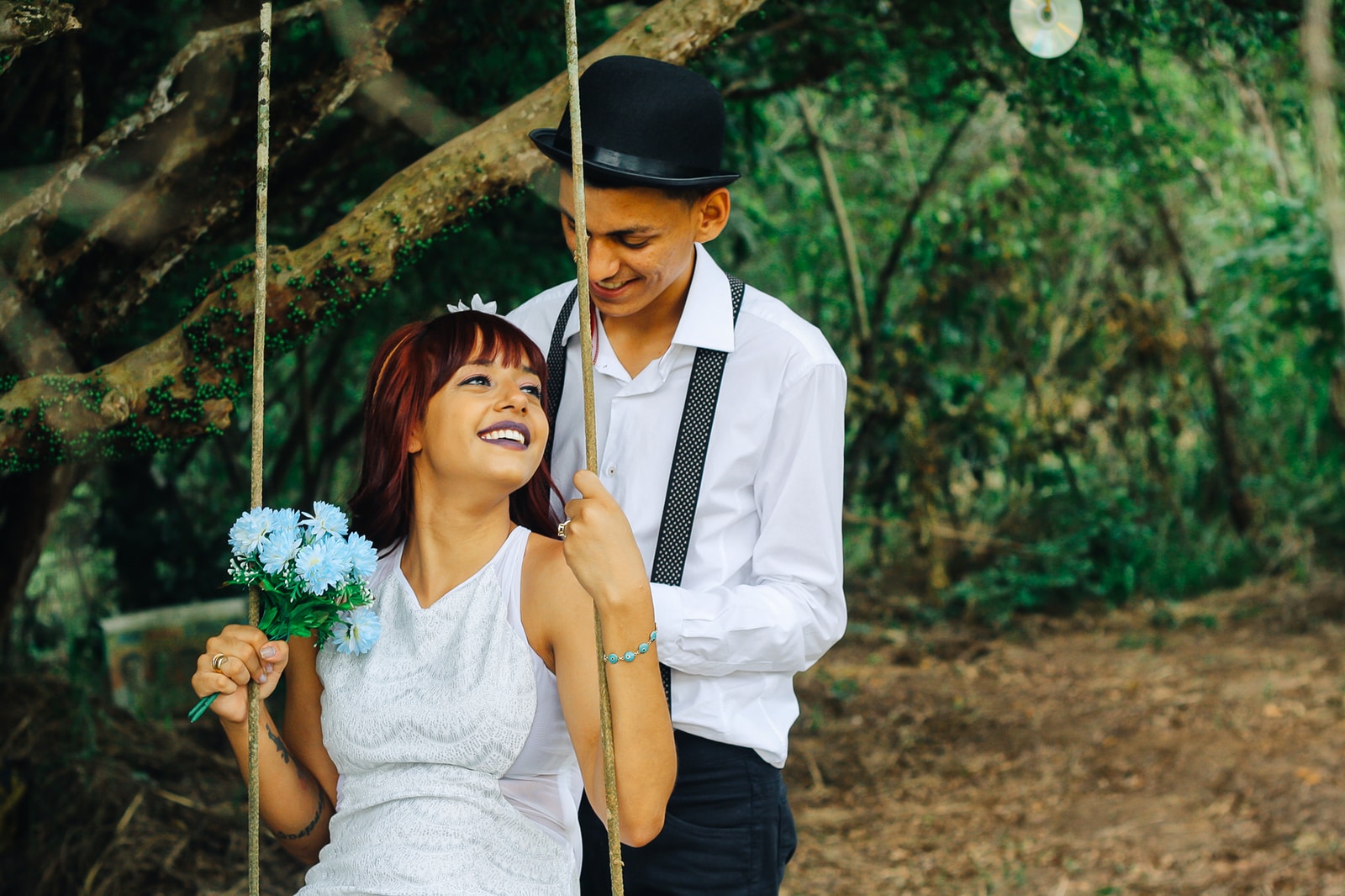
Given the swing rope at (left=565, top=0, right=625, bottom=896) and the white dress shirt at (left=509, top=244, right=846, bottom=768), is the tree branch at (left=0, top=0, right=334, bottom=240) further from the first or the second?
the swing rope at (left=565, top=0, right=625, bottom=896)

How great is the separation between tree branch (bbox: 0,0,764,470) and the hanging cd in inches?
52.9

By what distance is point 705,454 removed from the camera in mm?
2135

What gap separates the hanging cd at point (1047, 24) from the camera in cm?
356

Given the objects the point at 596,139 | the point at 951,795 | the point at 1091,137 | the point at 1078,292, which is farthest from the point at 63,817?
the point at 1078,292

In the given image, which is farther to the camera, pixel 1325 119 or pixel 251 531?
pixel 251 531

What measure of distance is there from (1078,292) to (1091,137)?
490 centimetres

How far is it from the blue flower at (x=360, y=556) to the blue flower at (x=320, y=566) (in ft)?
0.09

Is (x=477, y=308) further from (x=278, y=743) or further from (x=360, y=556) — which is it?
(x=278, y=743)

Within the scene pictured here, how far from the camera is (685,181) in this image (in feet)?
6.50

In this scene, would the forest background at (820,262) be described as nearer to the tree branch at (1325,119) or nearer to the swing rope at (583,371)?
the tree branch at (1325,119)

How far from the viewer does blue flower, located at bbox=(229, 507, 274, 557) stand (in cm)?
177

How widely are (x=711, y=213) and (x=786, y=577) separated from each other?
0.64 meters

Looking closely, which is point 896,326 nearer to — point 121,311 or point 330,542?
point 121,311

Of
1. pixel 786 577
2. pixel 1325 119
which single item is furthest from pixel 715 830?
pixel 1325 119
